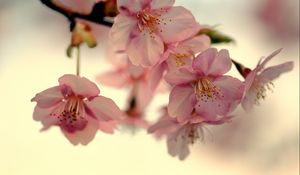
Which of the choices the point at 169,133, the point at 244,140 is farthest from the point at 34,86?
the point at 169,133

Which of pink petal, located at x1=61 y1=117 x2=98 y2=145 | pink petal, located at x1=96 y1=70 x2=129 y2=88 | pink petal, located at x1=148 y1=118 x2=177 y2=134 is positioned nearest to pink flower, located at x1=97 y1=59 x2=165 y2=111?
pink petal, located at x1=96 y1=70 x2=129 y2=88

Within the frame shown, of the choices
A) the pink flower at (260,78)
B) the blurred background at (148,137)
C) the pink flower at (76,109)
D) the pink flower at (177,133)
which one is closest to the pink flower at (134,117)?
the pink flower at (177,133)

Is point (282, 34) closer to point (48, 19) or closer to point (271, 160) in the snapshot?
point (271, 160)

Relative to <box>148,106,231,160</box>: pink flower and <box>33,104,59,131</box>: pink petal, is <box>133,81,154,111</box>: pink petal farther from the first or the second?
<box>33,104,59,131</box>: pink petal

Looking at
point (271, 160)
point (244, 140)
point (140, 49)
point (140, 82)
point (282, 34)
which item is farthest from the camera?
point (282, 34)

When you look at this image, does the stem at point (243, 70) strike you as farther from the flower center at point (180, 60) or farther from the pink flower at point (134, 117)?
the pink flower at point (134, 117)

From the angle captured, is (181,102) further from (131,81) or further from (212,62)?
(131,81)

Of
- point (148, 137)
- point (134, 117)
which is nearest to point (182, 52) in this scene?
point (134, 117)
